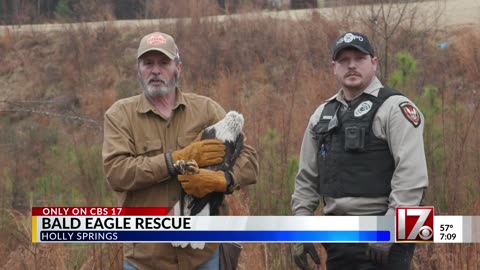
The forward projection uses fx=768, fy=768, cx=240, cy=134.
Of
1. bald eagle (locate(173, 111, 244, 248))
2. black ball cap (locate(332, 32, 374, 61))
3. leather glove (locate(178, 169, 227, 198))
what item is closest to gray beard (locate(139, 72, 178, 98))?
bald eagle (locate(173, 111, 244, 248))

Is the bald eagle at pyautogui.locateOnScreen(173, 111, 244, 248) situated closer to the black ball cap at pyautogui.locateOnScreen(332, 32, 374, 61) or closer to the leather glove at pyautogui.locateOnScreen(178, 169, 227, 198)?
the leather glove at pyautogui.locateOnScreen(178, 169, 227, 198)

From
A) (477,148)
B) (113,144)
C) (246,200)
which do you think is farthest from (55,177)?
(113,144)

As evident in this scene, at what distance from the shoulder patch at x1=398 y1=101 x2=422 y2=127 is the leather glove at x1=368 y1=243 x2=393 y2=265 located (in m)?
0.54

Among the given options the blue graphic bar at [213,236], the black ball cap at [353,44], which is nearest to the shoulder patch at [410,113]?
the black ball cap at [353,44]

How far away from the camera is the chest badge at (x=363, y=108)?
3.39 meters

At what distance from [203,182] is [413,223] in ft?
3.15

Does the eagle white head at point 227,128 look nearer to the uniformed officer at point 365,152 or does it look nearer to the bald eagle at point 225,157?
the bald eagle at point 225,157

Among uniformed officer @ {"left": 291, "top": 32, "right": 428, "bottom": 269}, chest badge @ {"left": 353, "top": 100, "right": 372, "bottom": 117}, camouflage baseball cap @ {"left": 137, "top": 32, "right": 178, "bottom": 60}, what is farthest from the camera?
camouflage baseball cap @ {"left": 137, "top": 32, "right": 178, "bottom": 60}

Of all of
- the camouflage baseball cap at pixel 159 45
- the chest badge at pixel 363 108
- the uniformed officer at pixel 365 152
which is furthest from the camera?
the camouflage baseball cap at pixel 159 45

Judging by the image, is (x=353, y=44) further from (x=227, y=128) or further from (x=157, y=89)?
(x=157, y=89)

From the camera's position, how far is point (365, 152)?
3.38m

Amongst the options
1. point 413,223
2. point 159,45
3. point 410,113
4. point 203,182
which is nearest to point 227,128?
point 203,182

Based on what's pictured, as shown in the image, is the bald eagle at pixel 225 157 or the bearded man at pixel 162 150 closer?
Result: the bearded man at pixel 162 150

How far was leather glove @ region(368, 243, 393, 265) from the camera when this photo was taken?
10.8 ft
